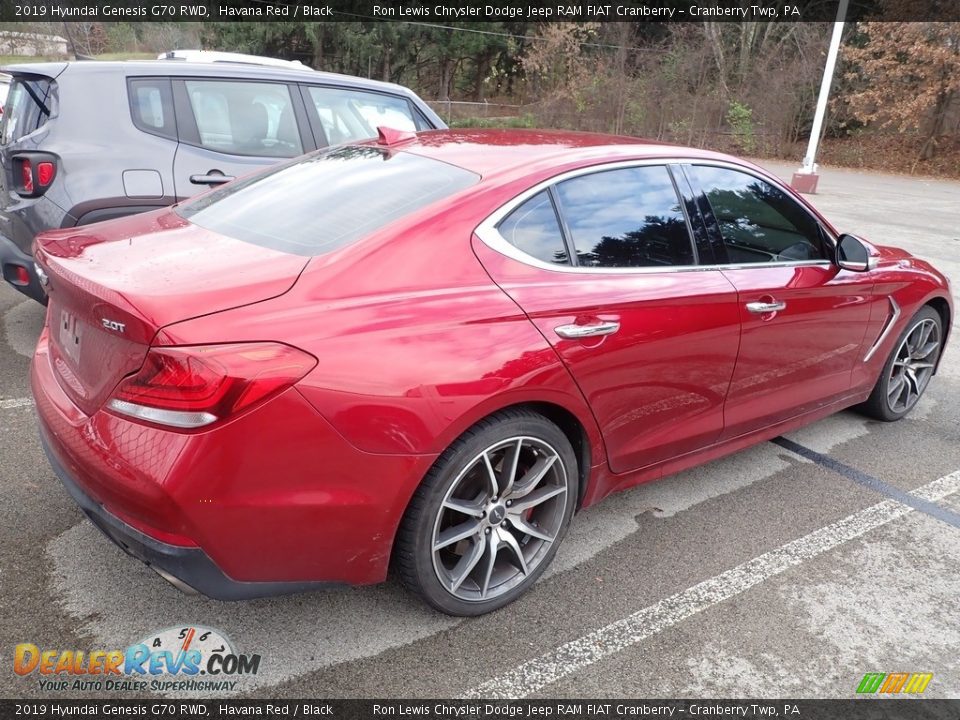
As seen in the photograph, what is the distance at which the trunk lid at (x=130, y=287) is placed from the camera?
6.41 feet

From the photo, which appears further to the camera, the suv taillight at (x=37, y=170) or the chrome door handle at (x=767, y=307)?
the suv taillight at (x=37, y=170)

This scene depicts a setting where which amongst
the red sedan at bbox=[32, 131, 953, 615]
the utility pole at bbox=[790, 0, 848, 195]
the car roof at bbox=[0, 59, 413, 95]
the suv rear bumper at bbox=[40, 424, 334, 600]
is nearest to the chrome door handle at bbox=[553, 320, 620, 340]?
the red sedan at bbox=[32, 131, 953, 615]

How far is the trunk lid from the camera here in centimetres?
196

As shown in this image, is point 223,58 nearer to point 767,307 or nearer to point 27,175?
point 27,175

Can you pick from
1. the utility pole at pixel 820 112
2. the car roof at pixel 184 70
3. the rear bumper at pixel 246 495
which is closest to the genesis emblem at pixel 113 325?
the rear bumper at pixel 246 495

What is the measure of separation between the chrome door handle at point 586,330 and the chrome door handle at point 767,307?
812mm

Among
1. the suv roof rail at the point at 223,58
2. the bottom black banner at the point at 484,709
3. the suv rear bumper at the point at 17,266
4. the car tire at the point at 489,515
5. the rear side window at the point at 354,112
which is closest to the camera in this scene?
the bottom black banner at the point at 484,709

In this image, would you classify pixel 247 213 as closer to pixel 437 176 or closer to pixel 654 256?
pixel 437 176

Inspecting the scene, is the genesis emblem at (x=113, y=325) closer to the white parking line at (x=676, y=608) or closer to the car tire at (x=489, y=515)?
the car tire at (x=489, y=515)

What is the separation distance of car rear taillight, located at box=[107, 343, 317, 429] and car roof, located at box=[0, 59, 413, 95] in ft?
11.2

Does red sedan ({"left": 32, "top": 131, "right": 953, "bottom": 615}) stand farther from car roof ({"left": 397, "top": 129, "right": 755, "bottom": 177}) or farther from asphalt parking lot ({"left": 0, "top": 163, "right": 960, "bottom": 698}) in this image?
asphalt parking lot ({"left": 0, "top": 163, "right": 960, "bottom": 698})

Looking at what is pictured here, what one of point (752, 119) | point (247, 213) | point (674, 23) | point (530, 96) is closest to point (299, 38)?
point (530, 96)

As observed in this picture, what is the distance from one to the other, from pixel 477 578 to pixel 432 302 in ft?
3.26

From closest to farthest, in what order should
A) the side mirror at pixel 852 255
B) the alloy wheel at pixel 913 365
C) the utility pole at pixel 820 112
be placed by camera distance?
1. the side mirror at pixel 852 255
2. the alloy wheel at pixel 913 365
3. the utility pole at pixel 820 112
